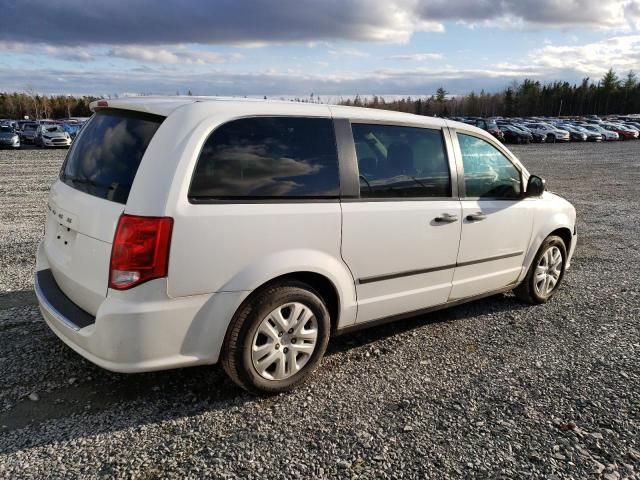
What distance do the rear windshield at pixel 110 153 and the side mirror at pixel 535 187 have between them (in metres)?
3.26

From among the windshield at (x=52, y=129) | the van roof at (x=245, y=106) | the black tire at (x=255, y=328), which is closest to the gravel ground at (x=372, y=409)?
the black tire at (x=255, y=328)

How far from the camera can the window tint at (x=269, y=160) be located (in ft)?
9.61

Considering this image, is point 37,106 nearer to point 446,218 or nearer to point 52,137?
point 52,137

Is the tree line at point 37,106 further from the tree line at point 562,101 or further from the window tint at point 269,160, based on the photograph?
the window tint at point 269,160

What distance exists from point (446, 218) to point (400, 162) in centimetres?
56

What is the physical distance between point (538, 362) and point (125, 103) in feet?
11.3

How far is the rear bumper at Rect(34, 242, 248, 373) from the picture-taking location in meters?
2.74

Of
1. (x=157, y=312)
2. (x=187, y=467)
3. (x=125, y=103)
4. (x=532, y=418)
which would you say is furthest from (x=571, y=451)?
(x=125, y=103)

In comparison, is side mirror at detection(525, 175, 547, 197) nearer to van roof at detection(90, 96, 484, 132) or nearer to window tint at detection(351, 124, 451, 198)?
window tint at detection(351, 124, 451, 198)

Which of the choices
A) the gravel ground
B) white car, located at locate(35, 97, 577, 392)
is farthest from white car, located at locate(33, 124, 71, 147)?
white car, located at locate(35, 97, 577, 392)

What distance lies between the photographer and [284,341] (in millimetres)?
3271

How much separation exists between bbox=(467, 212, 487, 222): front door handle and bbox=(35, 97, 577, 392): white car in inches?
1.0

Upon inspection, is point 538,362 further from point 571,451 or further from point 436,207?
point 436,207

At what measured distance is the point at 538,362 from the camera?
12.8 ft
